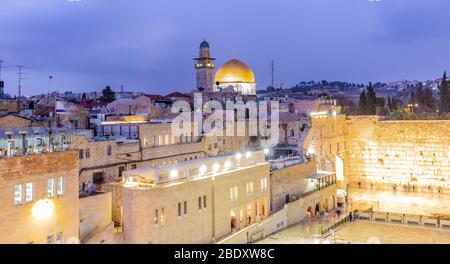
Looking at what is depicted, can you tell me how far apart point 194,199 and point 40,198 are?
5.41 metres

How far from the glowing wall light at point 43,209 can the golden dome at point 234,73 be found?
36006mm

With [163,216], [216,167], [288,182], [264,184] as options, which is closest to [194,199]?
[163,216]

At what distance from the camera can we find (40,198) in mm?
13164

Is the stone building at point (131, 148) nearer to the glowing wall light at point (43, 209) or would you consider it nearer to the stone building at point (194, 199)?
the stone building at point (194, 199)

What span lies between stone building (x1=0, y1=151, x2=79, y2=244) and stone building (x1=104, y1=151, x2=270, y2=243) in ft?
6.00

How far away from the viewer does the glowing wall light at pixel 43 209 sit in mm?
12961

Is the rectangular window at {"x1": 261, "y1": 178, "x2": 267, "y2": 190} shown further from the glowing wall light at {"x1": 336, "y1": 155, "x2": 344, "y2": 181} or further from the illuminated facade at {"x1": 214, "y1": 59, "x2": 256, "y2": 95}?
the illuminated facade at {"x1": 214, "y1": 59, "x2": 256, "y2": 95}

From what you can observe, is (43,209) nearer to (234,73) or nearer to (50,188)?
(50,188)

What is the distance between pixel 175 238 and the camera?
15.8m

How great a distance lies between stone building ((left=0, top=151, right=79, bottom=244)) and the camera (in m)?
12.3

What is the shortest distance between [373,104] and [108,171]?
32.8 meters

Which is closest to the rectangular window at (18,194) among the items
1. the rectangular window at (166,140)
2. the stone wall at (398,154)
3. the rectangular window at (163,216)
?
the rectangular window at (163,216)
